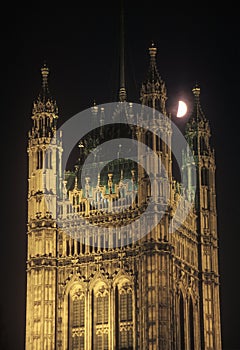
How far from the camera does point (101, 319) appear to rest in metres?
76.9

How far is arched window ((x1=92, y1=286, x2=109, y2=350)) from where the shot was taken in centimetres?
7644

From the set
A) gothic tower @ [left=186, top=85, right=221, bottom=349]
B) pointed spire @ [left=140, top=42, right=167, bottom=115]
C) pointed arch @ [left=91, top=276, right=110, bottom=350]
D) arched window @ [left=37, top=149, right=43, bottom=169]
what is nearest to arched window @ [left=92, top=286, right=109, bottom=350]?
pointed arch @ [left=91, top=276, right=110, bottom=350]

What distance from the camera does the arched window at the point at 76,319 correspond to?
76875 millimetres

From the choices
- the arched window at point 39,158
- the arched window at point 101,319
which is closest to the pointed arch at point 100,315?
the arched window at point 101,319

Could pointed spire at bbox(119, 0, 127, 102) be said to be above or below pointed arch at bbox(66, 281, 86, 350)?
above

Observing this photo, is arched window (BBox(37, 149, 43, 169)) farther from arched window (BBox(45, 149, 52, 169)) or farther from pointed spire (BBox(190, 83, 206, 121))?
pointed spire (BBox(190, 83, 206, 121))

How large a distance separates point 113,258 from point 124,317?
Answer: 2856mm

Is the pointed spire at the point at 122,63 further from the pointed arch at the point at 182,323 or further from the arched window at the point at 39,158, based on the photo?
the pointed arch at the point at 182,323

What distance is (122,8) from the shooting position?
84312 mm

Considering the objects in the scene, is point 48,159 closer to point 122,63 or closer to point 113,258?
point 113,258

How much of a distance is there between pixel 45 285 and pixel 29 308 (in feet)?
4.31

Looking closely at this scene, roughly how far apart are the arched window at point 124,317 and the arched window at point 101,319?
54cm

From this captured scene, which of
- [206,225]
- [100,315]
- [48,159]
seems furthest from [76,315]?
[206,225]

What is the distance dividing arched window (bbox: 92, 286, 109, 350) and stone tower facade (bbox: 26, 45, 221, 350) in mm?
47
